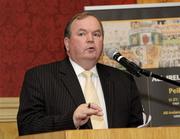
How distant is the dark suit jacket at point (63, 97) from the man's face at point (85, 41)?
11 cm

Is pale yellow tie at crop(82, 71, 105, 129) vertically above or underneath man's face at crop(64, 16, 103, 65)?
underneath

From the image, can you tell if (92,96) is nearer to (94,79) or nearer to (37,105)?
(94,79)

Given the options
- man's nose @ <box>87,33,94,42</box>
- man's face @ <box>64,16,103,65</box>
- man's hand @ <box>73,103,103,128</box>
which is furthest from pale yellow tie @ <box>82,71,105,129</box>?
man's hand @ <box>73,103,103,128</box>

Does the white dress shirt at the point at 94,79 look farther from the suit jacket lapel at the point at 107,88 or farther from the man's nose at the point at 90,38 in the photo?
the man's nose at the point at 90,38

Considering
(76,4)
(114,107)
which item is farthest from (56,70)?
(76,4)

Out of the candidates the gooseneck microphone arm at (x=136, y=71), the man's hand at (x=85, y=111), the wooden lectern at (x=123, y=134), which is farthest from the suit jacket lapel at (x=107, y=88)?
the wooden lectern at (x=123, y=134)

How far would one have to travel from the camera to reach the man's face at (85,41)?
127 inches

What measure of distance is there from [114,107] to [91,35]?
0.51 m

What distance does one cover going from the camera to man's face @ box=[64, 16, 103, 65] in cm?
321

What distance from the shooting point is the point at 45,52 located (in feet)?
14.0

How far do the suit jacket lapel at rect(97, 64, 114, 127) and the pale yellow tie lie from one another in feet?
0.24

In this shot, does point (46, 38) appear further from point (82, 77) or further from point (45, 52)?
point (82, 77)

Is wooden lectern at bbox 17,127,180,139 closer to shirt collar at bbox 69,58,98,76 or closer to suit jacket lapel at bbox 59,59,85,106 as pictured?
suit jacket lapel at bbox 59,59,85,106

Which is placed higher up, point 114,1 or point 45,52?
point 114,1
